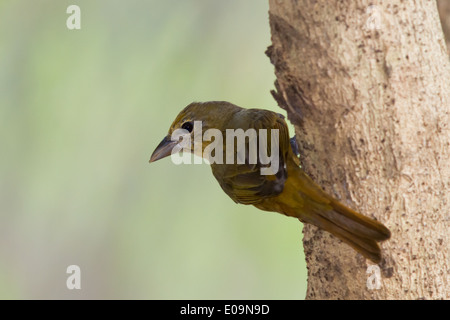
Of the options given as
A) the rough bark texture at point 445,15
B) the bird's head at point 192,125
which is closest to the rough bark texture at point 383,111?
the bird's head at point 192,125

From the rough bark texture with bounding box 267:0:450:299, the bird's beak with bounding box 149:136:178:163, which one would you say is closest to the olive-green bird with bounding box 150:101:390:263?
the bird's beak with bounding box 149:136:178:163

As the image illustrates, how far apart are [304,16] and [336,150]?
48 centimetres

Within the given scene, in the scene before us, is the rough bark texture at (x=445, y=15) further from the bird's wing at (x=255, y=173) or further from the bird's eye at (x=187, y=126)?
the bird's eye at (x=187, y=126)

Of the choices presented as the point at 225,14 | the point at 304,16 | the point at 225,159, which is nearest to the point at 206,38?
the point at 225,14

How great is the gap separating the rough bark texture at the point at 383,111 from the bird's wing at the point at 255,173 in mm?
181

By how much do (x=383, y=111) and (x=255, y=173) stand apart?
0.56 meters

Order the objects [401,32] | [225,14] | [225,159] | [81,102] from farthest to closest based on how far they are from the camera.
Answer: [225,14] → [81,102] → [225,159] → [401,32]

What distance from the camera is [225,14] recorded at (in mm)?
5219

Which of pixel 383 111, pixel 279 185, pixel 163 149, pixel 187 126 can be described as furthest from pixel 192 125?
pixel 383 111

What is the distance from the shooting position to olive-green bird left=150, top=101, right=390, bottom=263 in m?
2.16

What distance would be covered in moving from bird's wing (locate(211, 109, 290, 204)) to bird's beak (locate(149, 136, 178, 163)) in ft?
0.83

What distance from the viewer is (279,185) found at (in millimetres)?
2316

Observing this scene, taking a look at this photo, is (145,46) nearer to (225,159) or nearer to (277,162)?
(225,159)

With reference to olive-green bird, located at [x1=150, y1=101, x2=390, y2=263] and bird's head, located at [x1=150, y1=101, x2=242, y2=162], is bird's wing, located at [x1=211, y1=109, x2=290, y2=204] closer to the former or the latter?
olive-green bird, located at [x1=150, y1=101, x2=390, y2=263]
